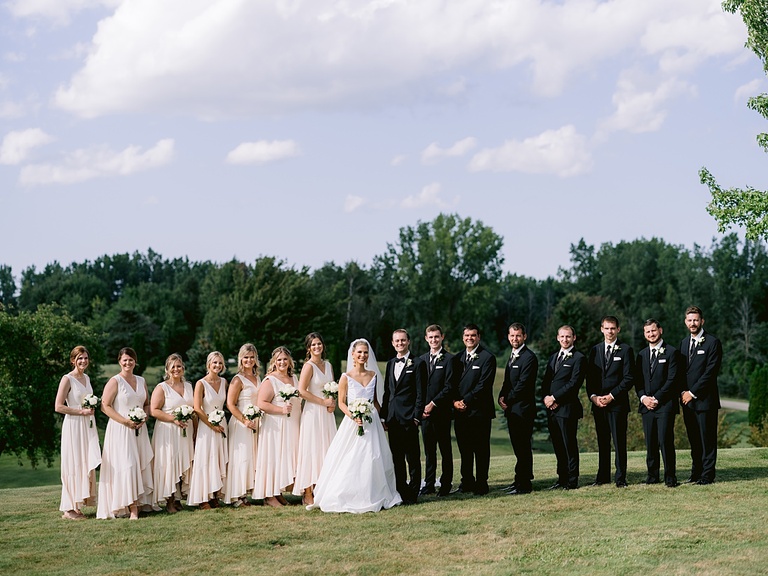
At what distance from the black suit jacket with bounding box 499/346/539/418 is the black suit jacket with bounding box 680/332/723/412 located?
195cm

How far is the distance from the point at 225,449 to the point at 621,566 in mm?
5457

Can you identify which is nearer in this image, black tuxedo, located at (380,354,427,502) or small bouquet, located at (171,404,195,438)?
small bouquet, located at (171,404,195,438)

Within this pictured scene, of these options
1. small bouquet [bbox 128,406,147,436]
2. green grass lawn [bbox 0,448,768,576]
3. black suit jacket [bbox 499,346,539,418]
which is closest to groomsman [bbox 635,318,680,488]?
green grass lawn [bbox 0,448,768,576]

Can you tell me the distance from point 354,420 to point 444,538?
221cm

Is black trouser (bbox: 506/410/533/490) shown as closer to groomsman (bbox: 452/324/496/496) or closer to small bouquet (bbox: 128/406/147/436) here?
groomsman (bbox: 452/324/496/496)

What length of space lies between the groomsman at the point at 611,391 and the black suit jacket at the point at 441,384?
1.79 metres

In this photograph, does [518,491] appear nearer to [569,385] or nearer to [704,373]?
[569,385]

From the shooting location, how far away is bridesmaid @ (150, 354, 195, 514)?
11016 millimetres

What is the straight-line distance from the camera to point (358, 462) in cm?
1066

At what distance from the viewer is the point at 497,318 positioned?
9062cm

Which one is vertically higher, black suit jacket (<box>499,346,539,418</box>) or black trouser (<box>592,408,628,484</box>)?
black suit jacket (<box>499,346,539,418</box>)

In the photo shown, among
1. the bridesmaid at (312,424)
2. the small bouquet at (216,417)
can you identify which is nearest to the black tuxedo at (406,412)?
the bridesmaid at (312,424)

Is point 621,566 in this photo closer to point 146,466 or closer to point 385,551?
point 385,551

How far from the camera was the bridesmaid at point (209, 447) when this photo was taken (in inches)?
435
